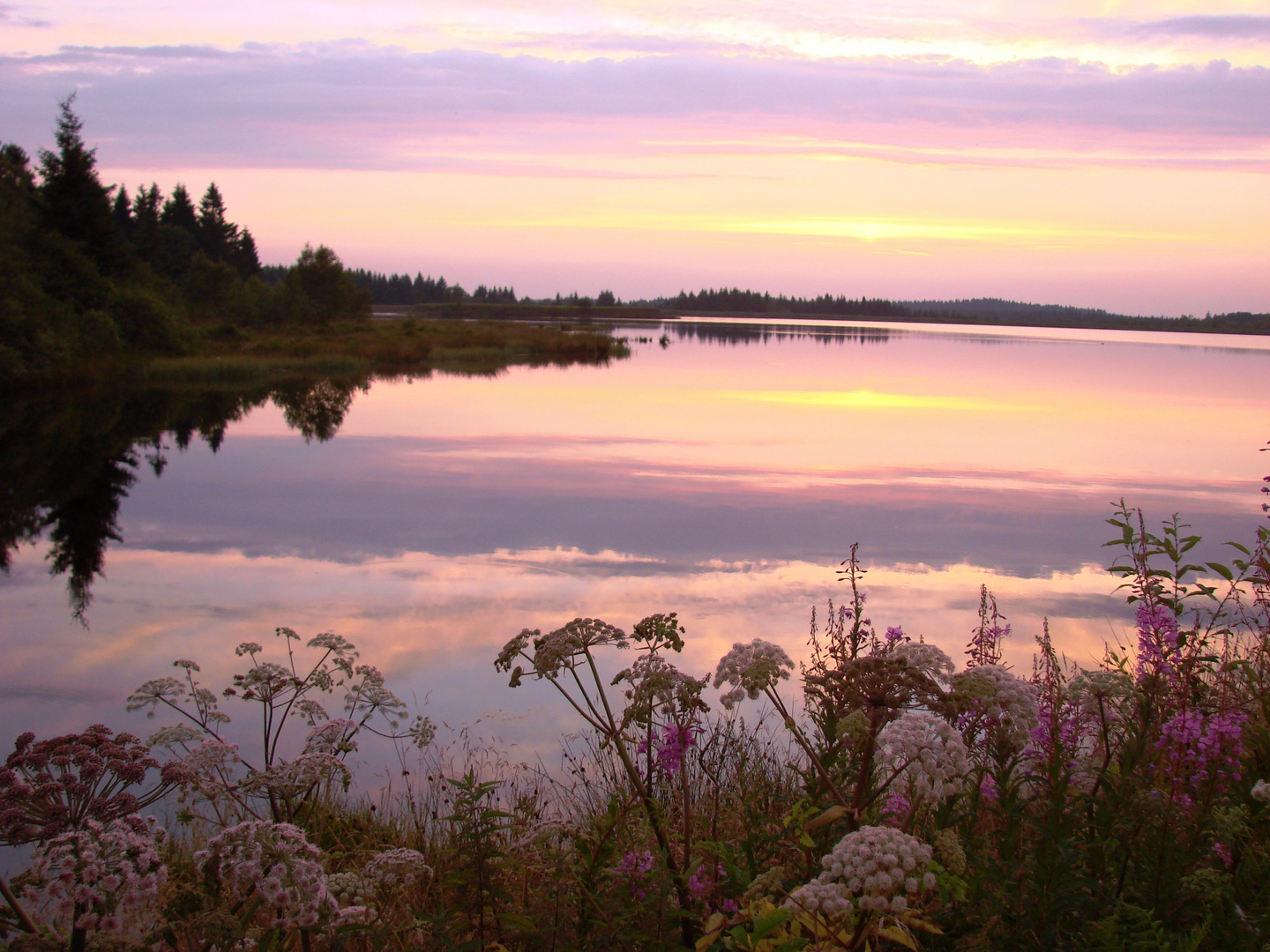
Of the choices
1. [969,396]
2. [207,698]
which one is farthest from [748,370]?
[207,698]

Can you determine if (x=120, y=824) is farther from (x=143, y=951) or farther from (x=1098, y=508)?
(x=1098, y=508)

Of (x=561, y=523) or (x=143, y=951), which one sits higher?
(x=143, y=951)

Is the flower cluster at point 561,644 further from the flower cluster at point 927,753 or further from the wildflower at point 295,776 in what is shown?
the flower cluster at point 927,753

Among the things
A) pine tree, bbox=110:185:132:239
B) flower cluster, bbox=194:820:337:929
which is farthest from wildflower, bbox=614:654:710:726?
pine tree, bbox=110:185:132:239

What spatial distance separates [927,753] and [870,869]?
1.42 feet

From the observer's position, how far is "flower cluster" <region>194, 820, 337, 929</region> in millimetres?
1801

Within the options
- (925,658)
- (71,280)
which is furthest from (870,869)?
(71,280)

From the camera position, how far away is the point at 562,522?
1170cm

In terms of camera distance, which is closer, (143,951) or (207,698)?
(143,951)

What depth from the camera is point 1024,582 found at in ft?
29.3

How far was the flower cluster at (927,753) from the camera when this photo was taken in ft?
6.38

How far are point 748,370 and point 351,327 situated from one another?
111 feet

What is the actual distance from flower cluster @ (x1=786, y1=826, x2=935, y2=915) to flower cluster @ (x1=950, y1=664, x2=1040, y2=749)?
635 millimetres

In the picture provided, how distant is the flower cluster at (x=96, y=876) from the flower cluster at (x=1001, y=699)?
6.01ft
